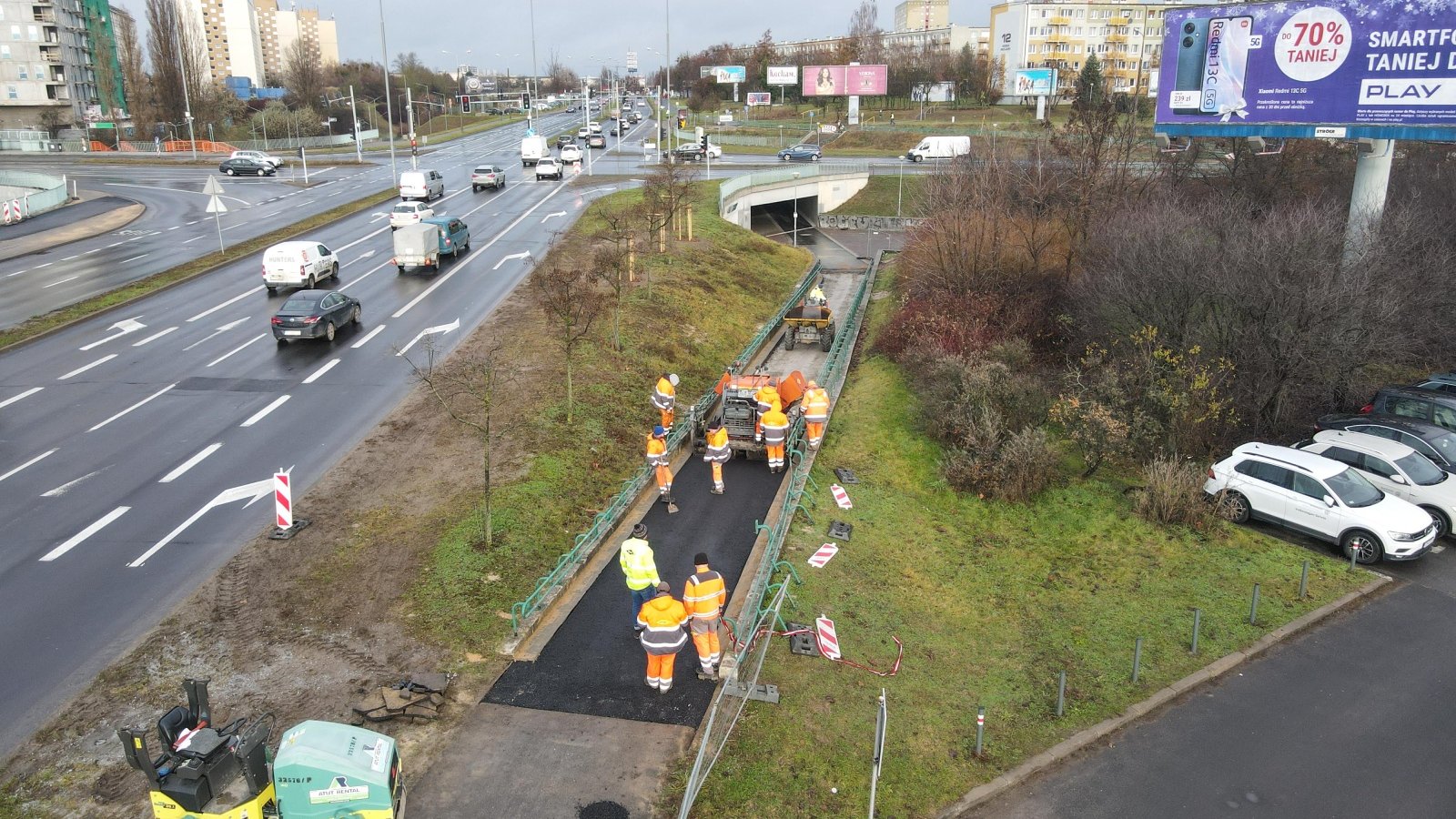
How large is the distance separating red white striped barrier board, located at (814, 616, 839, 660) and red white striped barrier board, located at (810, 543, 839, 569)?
200 centimetres

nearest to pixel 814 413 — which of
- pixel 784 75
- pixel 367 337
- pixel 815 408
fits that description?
pixel 815 408

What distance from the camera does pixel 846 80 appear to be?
4001 inches

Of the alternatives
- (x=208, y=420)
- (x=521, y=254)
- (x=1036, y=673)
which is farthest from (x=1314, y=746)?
(x=521, y=254)

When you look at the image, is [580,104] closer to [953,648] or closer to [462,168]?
[462,168]

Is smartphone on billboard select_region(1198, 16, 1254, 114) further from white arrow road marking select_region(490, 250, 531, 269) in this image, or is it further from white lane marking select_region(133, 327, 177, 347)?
white lane marking select_region(133, 327, 177, 347)

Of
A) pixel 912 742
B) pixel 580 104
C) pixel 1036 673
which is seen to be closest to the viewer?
pixel 912 742

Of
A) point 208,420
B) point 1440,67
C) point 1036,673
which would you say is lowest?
point 1036,673

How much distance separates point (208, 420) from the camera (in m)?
21.0

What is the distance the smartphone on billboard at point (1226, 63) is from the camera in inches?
1152

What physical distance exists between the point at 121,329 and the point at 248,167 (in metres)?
43.3

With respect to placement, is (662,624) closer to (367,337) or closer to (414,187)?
(367,337)

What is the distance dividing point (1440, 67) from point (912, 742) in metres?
25.1

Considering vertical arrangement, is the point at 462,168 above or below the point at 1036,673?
above

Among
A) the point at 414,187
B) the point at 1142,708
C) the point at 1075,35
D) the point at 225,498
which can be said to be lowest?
the point at 1142,708
